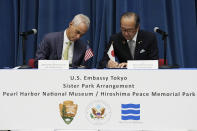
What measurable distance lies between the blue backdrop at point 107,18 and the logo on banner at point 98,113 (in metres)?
1.91

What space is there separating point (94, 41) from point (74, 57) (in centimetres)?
94

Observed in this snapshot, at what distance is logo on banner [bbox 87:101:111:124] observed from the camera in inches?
47.8

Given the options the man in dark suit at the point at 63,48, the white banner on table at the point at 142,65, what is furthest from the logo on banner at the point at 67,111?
the man in dark suit at the point at 63,48

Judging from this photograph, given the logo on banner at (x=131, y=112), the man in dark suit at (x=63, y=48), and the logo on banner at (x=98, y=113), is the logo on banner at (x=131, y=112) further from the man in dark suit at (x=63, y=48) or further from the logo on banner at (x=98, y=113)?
the man in dark suit at (x=63, y=48)

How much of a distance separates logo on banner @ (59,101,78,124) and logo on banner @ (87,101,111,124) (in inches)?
3.3

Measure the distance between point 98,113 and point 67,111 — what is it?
17cm

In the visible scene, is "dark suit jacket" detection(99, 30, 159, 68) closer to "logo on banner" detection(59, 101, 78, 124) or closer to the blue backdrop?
the blue backdrop

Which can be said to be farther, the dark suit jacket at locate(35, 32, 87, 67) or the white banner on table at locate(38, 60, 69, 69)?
the dark suit jacket at locate(35, 32, 87, 67)

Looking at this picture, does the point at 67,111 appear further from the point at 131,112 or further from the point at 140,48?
the point at 140,48

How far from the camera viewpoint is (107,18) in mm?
3055

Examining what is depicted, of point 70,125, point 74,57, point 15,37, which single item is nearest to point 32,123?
point 70,125

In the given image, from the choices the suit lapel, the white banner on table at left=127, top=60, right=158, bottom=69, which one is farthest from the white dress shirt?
the white banner on table at left=127, top=60, right=158, bottom=69

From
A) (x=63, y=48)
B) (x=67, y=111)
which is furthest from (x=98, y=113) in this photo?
(x=63, y=48)

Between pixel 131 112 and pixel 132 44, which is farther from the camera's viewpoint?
pixel 132 44
